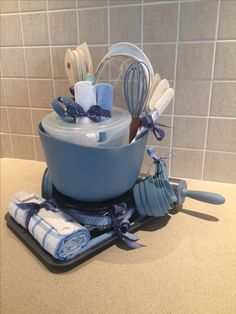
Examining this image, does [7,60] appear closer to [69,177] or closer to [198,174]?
[69,177]

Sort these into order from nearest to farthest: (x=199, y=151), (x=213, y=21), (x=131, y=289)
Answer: (x=131, y=289), (x=213, y=21), (x=199, y=151)

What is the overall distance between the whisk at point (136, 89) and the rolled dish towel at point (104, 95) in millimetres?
97

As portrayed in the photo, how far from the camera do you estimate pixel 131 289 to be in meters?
0.45

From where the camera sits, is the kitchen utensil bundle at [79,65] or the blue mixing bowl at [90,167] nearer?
the blue mixing bowl at [90,167]

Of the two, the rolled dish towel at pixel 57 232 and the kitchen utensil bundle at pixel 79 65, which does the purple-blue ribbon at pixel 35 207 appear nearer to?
the rolled dish towel at pixel 57 232

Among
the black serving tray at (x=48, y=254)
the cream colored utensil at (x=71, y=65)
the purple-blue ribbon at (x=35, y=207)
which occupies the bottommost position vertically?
the black serving tray at (x=48, y=254)

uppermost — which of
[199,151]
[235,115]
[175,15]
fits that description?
[175,15]

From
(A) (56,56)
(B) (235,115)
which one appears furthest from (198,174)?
(A) (56,56)

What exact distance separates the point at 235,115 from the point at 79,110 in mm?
403

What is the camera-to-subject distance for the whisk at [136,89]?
2.01 ft

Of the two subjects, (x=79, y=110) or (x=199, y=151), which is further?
(x=199, y=151)

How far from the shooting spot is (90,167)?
0.49 m

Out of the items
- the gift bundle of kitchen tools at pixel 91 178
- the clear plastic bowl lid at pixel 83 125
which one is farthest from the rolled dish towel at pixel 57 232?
the clear plastic bowl lid at pixel 83 125

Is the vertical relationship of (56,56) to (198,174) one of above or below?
above
